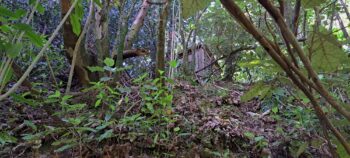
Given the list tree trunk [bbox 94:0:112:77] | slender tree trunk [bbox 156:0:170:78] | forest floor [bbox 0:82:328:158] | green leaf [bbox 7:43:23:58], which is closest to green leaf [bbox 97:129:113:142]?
forest floor [bbox 0:82:328:158]

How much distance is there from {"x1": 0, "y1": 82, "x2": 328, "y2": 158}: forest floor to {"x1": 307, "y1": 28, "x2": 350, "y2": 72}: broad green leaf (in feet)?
3.83

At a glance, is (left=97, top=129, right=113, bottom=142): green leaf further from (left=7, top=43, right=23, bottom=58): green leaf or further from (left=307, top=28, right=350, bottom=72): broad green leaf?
(left=307, top=28, right=350, bottom=72): broad green leaf

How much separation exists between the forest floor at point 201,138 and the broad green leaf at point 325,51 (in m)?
1.17

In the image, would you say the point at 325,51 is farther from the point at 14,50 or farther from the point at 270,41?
the point at 14,50

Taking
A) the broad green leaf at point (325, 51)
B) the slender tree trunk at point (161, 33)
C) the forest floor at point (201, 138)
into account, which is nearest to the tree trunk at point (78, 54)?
the forest floor at point (201, 138)

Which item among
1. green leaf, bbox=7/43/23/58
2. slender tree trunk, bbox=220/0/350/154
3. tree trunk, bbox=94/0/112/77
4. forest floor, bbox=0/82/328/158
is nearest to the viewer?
slender tree trunk, bbox=220/0/350/154

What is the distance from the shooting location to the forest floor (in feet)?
5.90

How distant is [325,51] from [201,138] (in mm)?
1586

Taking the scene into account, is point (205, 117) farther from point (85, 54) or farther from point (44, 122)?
point (85, 54)

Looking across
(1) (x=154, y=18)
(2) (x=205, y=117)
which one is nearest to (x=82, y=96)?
(2) (x=205, y=117)

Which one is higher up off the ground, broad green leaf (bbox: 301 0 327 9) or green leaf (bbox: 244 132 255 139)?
broad green leaf (bbox: 301 0 327 9)

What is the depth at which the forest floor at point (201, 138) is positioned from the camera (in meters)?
1.80

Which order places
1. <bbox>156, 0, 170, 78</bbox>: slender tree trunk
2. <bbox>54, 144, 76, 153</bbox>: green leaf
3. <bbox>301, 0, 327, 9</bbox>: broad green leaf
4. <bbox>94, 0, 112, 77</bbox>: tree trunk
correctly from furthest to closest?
<bbox>94, 0, 112, 77</bbox>: tree trunk, <bbox>156, 0, 170, 78</bbox>: slender tree trunk, <bbox>54, 144, 76, 153</bbox>: green leaf, <bbox>301, 0, 327, 9</bbox>: broad green leaf

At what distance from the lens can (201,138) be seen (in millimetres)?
1959
